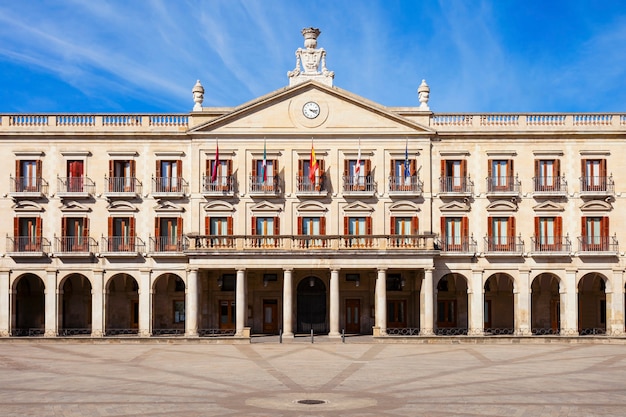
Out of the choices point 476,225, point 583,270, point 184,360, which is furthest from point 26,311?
point 583,270

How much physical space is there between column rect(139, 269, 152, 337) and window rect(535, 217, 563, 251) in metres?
27.2

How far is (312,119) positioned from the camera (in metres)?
57.2

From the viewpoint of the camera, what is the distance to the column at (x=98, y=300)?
56.6 meters

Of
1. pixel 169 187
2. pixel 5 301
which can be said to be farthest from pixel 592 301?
pixel 5 301

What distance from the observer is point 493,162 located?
5753 cm

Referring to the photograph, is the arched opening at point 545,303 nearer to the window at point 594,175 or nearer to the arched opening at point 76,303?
the window at point 594,175

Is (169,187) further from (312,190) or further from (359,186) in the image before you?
(359,186)

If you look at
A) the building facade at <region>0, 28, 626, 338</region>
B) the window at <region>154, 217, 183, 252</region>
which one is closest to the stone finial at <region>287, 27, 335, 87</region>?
the building facade at <region>0, 28, 626, 338</region>

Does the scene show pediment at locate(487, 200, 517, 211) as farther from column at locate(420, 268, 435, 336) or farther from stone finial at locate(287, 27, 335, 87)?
stone finial at locate(287, 27, 335, 87)

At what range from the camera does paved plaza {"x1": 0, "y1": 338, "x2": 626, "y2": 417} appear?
27.7 metres

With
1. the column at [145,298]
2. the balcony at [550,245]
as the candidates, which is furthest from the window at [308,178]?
the balcony at [550,245]

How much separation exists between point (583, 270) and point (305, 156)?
2089 centimetres

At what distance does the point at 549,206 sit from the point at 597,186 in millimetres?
3622

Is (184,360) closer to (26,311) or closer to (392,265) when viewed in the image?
(392,265)
